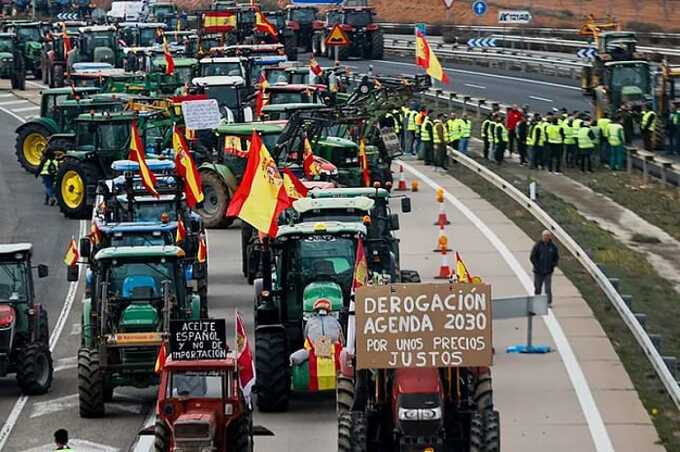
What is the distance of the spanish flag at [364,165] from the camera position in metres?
37.7

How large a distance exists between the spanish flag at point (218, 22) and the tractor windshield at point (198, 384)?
179 feet

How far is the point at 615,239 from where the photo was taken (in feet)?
127

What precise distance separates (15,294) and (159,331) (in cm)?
255

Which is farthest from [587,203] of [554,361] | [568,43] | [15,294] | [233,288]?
[568,43]

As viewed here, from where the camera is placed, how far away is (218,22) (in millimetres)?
73812

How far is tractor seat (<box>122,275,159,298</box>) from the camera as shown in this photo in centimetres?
2431

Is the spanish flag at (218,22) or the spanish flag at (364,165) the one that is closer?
the spanish flag at (364,165)

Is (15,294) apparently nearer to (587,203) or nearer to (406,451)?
(406,451)

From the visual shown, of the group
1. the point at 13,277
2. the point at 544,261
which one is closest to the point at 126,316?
the point at 13,277

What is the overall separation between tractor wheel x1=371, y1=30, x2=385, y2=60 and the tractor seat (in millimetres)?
56791

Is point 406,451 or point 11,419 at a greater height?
point 406,451

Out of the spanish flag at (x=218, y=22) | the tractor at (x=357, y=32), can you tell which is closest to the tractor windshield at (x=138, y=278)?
the spanish flag at (x=218, y=22)

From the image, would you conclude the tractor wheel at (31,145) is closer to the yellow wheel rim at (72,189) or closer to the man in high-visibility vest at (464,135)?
the yellow wheel rim at (72,189)

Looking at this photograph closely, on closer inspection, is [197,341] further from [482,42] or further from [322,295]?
[482,42]
